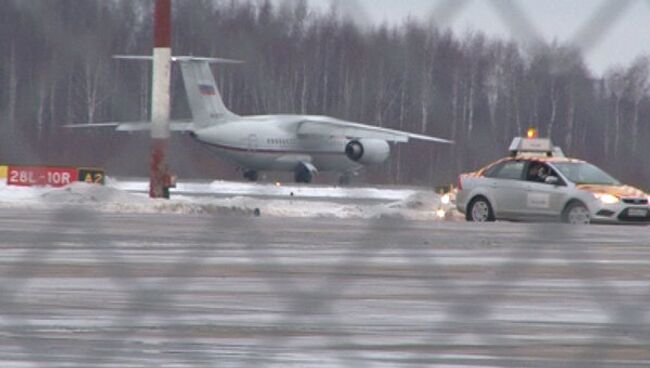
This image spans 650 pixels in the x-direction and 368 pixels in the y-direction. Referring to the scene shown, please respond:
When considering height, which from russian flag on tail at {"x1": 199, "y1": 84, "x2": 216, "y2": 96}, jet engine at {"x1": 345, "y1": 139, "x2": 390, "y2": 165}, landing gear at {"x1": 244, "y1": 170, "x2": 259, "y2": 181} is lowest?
landing gear at {"x1": 244, "y1": 170, "x2": 259, "y2": 181}

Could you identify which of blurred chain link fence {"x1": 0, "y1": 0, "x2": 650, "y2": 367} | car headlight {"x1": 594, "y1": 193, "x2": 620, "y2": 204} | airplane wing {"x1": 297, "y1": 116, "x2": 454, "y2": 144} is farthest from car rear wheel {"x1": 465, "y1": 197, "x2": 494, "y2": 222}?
airplane wing {"x1": 297, "y1": 116, "x2": 454, "y2": 144}

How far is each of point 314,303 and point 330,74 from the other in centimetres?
440

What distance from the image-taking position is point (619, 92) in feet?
10.6

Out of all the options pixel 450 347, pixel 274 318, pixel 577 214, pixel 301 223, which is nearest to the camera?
pixel 450 347

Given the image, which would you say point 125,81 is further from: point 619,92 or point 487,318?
point 487,318

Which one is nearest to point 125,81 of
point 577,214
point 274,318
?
point 274,318

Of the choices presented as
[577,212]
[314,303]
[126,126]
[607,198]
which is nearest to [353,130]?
[126,126]

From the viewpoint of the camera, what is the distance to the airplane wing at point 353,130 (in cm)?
342

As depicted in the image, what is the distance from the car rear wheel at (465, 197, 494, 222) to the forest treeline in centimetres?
1758

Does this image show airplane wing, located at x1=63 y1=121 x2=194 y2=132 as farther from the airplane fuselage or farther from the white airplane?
the airplane fuselage

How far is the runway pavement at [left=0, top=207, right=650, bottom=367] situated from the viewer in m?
5.26

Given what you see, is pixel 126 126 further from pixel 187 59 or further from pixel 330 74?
pixel 330 74

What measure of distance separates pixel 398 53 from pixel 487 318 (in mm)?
3721

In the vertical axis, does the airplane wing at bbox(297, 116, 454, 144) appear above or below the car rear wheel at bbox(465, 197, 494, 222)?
above
